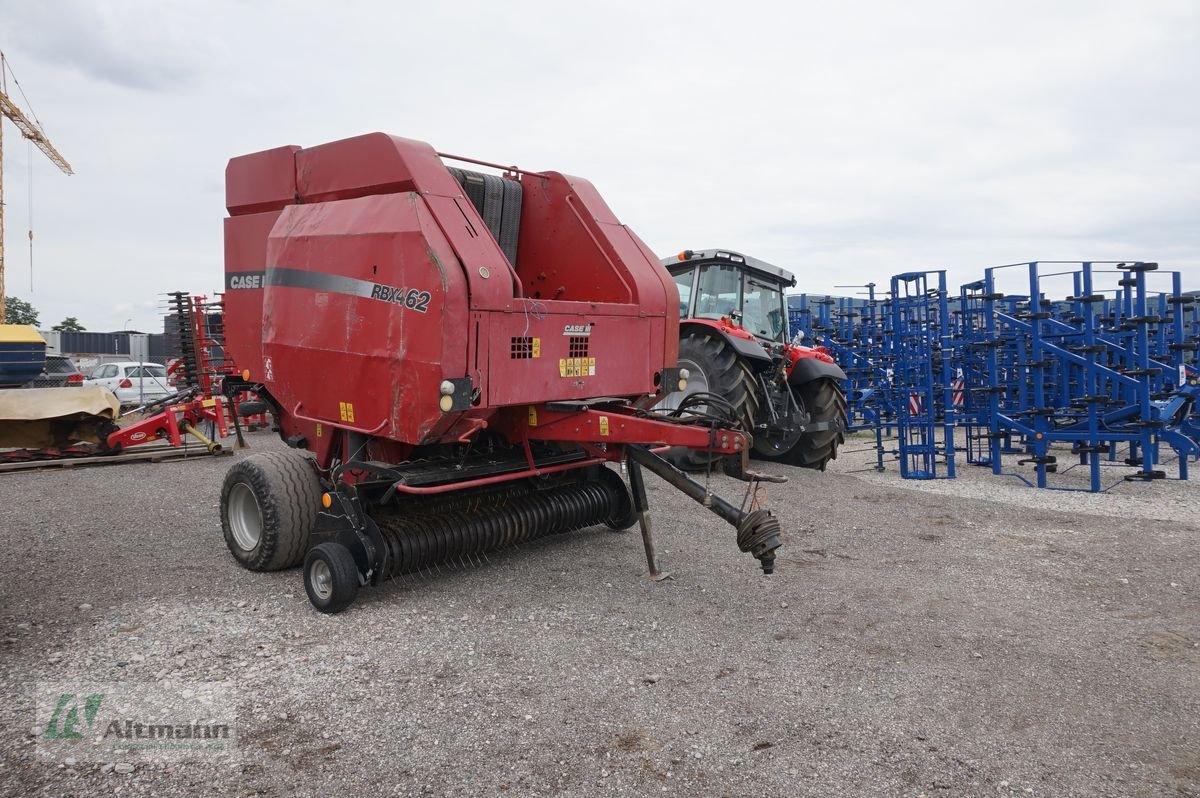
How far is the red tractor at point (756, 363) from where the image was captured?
7.48 metres

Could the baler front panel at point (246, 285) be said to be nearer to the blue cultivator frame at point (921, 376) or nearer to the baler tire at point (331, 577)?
the baler tire at point (331, 577)

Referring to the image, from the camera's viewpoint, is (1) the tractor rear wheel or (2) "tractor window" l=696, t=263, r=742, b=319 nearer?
(1) the tractor rear wheel

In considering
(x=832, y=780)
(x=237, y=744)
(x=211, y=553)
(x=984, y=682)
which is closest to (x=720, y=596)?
(x=984, y=682)

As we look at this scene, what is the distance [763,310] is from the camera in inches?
345

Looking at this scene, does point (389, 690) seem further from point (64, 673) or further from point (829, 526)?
point (829, 526)

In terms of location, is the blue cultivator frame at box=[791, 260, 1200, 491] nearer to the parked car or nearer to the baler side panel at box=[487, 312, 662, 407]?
the baler side panel at box=[487, 312, 662, 407]

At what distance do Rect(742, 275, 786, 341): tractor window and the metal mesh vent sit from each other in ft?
15.4

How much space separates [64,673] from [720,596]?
9.61 ft

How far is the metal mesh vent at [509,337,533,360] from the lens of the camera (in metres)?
3.99

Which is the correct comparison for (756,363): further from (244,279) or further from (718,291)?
(244,279)

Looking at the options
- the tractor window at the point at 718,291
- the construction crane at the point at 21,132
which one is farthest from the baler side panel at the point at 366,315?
the construction crane at the point at 21,132

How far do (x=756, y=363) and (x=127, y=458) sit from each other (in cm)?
676

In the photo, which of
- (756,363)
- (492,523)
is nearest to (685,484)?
(492,523)

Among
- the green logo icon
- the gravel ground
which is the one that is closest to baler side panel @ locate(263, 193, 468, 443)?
the gravel ground
